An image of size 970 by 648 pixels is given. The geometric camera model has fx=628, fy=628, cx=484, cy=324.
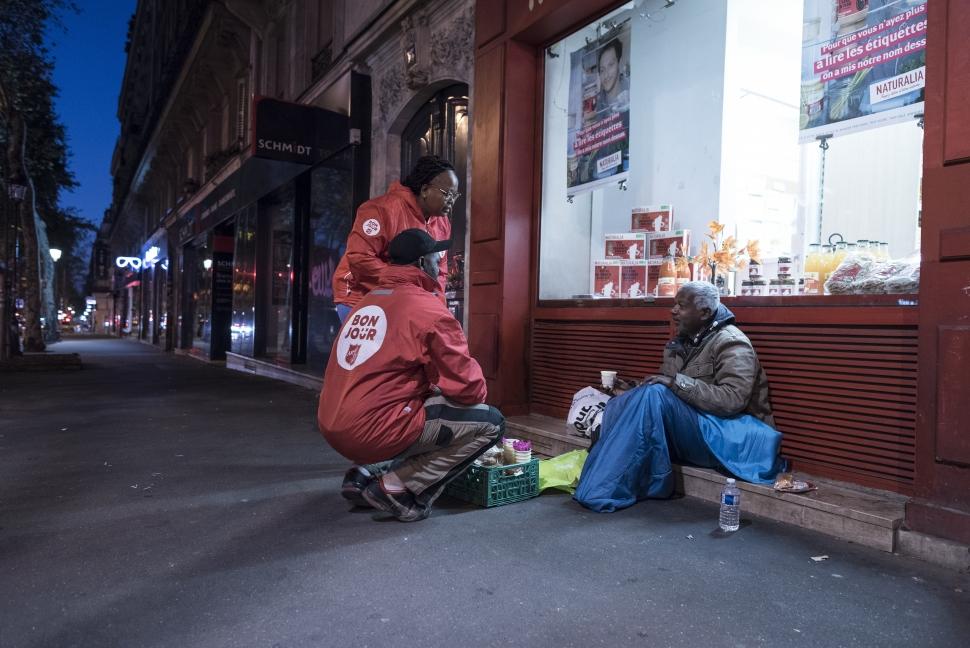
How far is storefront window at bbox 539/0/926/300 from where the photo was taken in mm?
4105

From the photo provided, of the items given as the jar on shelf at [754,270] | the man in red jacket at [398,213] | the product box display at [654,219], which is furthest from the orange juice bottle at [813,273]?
the man in red jacket at [398,213]

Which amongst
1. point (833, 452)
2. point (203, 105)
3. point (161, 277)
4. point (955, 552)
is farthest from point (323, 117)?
point (161, 277)

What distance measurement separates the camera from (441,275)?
161 inches

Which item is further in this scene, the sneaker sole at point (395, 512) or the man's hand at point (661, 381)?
the man's hand at point (661, 381)

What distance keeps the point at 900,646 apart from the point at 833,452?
1683mm

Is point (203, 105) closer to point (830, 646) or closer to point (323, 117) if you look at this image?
point (323, 117)

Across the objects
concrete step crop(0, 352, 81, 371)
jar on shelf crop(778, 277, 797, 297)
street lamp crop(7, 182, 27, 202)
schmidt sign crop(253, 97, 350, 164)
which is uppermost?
schmidt sign crop(253, 97, 350, 164)

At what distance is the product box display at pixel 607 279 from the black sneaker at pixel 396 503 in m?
2.90

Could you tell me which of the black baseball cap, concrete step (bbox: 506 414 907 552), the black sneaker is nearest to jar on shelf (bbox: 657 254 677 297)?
concrete step (bbox: 506 414 907 552)

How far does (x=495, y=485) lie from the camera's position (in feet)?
12.0

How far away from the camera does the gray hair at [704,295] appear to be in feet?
12.9

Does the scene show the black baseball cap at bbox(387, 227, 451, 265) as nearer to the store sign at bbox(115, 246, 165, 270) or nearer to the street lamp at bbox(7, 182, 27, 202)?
the street lamp at bbox(7, 182, 27, 202)

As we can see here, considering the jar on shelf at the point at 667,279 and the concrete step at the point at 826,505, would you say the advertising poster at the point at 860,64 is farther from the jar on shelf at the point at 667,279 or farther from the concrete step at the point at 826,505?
the concrete step at the point at 826,505

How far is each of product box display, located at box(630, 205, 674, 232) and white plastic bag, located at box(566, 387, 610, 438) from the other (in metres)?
1.78
